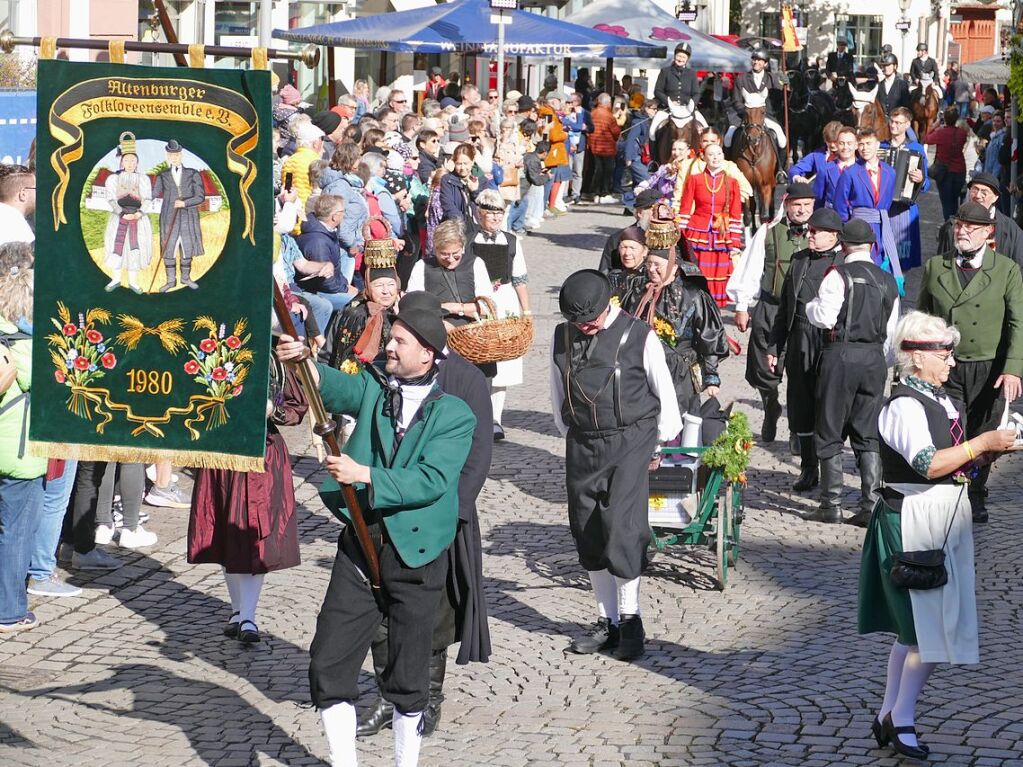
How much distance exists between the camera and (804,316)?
10.8 metres

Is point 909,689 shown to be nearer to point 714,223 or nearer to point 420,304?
point 420,304

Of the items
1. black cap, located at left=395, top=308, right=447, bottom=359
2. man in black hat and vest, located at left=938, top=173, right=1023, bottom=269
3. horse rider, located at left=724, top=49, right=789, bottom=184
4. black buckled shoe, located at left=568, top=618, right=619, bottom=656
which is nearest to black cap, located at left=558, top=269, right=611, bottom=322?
black buckled shoe, located at left=568, top=618, right=619, bottom=656

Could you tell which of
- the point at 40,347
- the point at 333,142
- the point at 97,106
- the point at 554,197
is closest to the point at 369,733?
the point at 40,347

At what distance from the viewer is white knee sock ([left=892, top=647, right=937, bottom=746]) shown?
650 cm

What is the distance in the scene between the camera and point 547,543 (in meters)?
10.0

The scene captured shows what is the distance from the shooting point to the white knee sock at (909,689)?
21.3 feet

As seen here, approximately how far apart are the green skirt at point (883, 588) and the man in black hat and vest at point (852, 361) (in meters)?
3.73

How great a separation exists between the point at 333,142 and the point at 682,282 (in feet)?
28.3

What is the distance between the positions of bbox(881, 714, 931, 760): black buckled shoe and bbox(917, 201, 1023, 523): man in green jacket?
13.7 feet

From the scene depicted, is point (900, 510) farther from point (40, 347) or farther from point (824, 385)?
point (824, 385)

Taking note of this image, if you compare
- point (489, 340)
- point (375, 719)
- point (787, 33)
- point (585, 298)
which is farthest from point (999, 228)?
point (787, 33)

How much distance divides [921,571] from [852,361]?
4.18 metres

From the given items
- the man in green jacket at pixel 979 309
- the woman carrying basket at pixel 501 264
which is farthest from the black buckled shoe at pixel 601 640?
the woman carrying basket at pixel 501 264

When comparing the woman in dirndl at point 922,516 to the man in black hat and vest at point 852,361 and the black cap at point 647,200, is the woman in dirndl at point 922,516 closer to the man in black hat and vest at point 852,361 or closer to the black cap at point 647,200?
the man in black hat and vest at point 852,361
